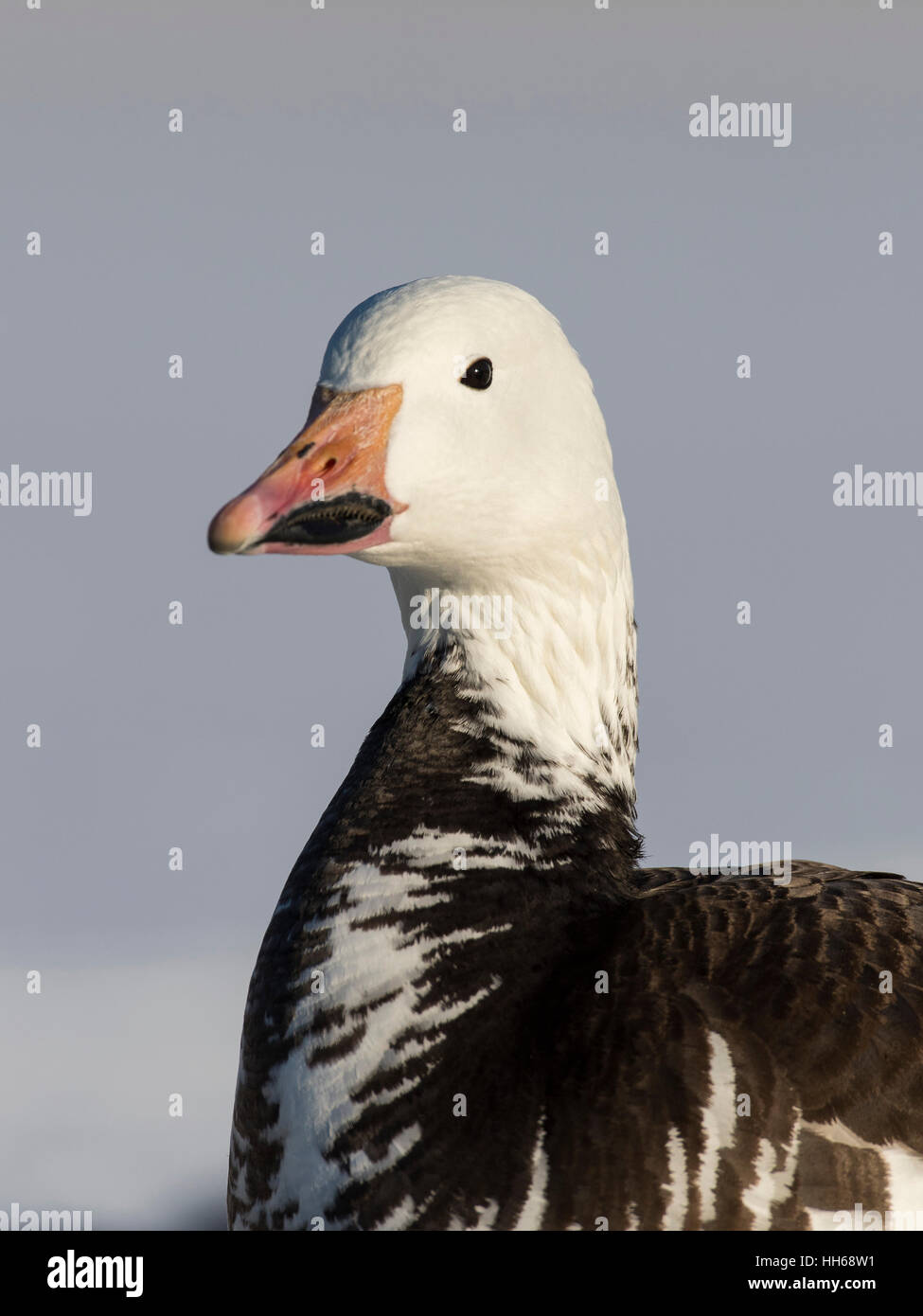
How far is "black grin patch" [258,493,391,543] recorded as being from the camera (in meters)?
4.12

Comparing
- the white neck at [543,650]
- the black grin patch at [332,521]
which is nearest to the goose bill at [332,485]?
the black grin patch at [332,521]

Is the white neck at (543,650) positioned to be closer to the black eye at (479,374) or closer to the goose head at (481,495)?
the goose head at (481,495)

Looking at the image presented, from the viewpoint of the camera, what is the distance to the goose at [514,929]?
381 centimetres

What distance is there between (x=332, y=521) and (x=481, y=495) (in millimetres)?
466

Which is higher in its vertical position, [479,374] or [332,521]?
[479,374]

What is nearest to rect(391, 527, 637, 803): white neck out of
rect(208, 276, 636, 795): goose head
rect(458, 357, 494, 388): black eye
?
rect(208, 276, 636, 795): goose head

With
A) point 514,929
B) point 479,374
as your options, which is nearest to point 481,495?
point 479,374

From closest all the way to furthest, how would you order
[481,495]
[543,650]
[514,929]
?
1. [514,929]
2. [481,495]
3. [543,650]

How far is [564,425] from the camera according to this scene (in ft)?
15.3

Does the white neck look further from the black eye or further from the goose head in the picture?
the black eye

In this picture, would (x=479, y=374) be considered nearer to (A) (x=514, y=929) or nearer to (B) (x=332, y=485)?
(B) (x=332, y=485)

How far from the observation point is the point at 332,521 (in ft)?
14.0

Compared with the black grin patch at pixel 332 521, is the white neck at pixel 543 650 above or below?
below

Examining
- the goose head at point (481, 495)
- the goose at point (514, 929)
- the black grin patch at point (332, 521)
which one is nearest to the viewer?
the goose at point (514, 929)
